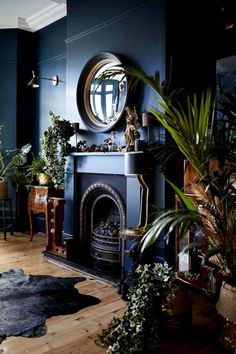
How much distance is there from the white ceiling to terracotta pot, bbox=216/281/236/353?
442 cm

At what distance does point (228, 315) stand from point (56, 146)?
2.93 metres

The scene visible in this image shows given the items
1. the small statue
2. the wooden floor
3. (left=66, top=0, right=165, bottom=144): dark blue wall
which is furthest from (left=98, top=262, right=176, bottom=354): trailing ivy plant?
(left=66, top=0, right=165, bottom=144): dark blue wall

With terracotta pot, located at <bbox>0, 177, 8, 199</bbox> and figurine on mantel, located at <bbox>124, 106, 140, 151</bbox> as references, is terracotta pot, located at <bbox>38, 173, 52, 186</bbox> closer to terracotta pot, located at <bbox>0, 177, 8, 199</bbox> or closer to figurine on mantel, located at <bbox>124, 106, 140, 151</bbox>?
terracotta pot, located at <bbox>0, 177, 8, 199</bbox>

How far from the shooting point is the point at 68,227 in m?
4.08

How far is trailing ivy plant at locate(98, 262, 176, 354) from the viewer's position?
193 centimetres

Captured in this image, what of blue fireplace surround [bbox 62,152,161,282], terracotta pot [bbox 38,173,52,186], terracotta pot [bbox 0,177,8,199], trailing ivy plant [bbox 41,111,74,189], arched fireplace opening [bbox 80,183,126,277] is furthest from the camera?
terracotta pot [bbox 0,177,8,199]

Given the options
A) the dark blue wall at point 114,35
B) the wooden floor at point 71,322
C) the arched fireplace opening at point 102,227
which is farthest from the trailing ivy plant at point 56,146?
the wooden floor at point 71,322

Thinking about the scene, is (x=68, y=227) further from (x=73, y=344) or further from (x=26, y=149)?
(x=73, y=344)

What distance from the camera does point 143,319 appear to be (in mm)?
1986

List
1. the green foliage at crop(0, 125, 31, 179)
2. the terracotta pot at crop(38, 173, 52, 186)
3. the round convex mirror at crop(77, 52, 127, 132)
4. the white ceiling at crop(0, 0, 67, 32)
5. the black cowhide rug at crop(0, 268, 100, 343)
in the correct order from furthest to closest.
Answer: the green foliage at crop(0, 125, 31, 179) → the white ceiling at crop(0, 0, 67, 32) → the terracotta pot at crop(38, 173, 52, 186) → the round convex mirror at crop(77, 52, 127, 132) → the black cowhide rug at crop(0, 268, 100, 343)

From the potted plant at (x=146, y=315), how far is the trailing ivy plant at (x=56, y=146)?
2190mm

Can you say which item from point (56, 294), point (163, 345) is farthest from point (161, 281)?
point (56, 294)

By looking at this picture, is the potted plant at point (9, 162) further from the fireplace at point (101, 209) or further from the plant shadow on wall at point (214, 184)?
the plant shadow on wall at point (214, 184)

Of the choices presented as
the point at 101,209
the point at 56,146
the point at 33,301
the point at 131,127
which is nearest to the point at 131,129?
the point at 131,127
